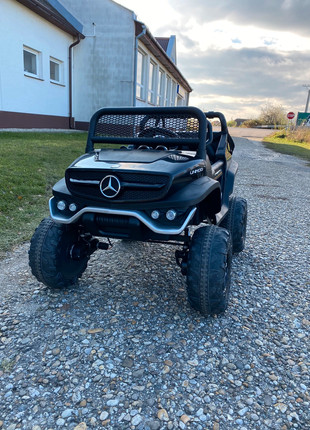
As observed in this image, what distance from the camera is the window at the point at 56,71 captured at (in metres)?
12.6

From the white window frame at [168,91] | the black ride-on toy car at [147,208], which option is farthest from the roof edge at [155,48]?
the black ride-on toy car at [147,208]

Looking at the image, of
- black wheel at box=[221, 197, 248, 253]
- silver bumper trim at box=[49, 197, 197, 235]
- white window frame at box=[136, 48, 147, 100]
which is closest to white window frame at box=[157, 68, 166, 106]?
white window frame at box=[136, 48, 147, 100]

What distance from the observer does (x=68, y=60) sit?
43.8 feet

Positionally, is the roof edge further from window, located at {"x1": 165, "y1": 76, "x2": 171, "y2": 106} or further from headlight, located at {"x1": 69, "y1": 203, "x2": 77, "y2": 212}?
headlight, located at {"x1": 69, "y1": 203, "x2": 77, "y2": 212}

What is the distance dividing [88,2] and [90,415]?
15687 millimetres

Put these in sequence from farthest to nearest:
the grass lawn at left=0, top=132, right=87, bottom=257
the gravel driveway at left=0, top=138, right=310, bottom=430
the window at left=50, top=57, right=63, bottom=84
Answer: the window at left=50, top=57, right=63, bottom=84, the grass lawn at left=0, top=132, right=87, bottom=257, the gravel driveway at left=0, top=138, right=310, bottom=430

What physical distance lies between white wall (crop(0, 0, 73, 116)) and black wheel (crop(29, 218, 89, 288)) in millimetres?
8832

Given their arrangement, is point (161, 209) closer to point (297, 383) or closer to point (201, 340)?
point (201, 340)

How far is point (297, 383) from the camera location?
1.97m

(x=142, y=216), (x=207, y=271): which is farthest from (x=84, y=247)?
(x=207, y=271)

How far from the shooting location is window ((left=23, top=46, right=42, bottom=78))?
11.1m

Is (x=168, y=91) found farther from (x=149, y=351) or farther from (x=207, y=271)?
(x=149, y=351)

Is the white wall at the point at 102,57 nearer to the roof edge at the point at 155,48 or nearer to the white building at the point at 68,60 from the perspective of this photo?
the white building at the point at 68,60

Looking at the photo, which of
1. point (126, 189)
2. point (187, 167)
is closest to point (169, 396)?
point (126, 189)
